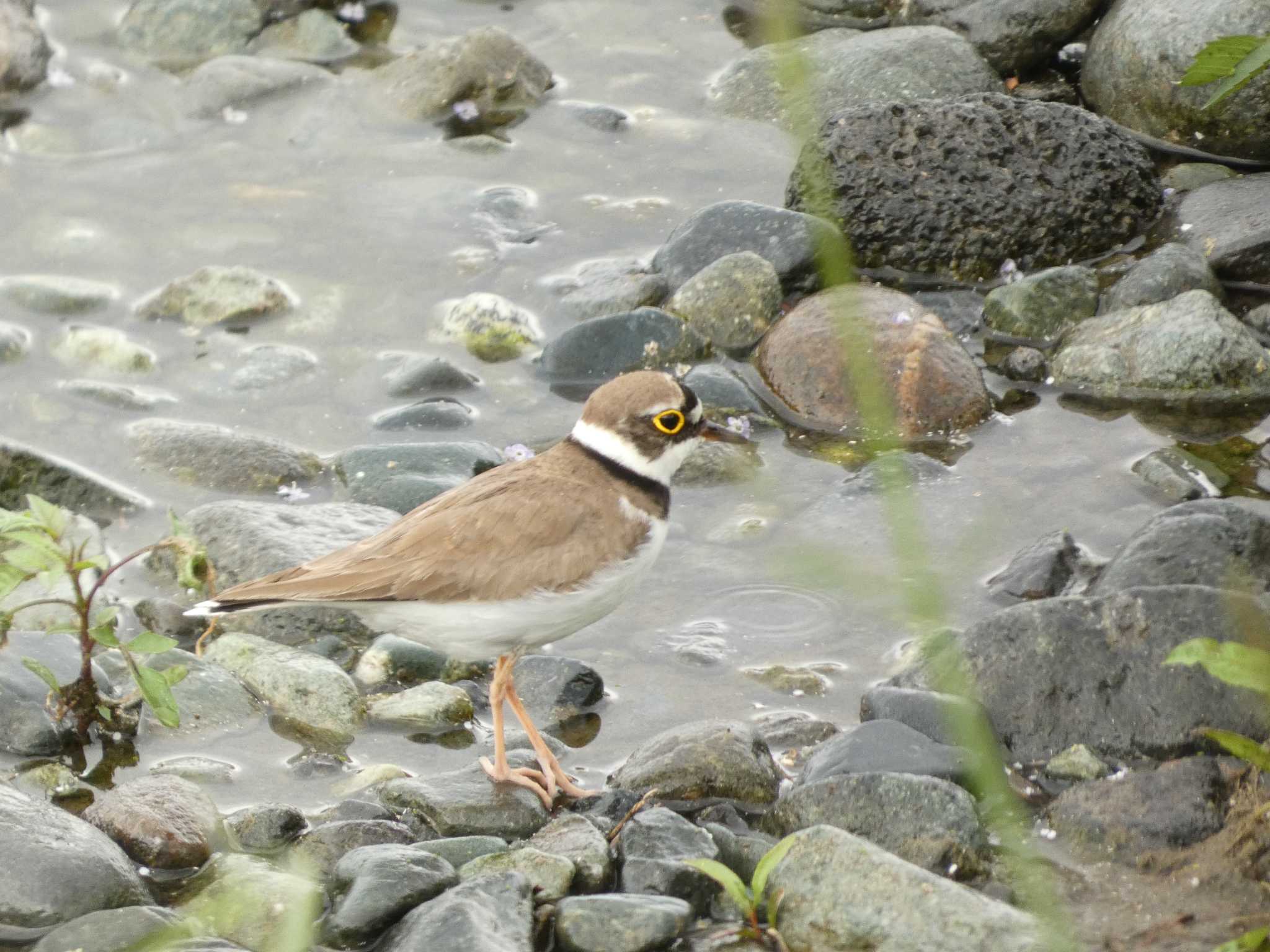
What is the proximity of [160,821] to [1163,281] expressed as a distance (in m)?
6.43

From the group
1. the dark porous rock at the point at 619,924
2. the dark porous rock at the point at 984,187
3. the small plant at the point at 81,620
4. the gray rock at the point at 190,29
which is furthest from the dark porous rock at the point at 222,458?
the gray rock at the point at 190,29

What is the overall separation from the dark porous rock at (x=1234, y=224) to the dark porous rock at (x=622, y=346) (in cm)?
315

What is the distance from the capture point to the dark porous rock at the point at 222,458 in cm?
862

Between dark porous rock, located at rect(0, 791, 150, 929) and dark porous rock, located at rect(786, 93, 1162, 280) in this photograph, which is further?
dark porous rock, located at rect(786, 93, 1162, 280)

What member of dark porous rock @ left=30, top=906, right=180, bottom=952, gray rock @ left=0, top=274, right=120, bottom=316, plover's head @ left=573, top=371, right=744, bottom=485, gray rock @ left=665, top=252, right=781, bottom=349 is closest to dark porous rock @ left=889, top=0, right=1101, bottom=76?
gray rock @ left=665, top=252, right=781, bottom=349

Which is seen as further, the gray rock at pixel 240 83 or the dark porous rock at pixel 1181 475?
the gray rock at pixel 240 83

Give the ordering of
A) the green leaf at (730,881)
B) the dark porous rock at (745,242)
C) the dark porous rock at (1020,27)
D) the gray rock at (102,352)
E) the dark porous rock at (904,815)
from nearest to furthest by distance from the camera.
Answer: the green leaf at (730,881) → the dark porous rock at (904,815) → the gray rock at (102,352) → the dark porous rock at (745,242) → the dark porous rock at (1020,27)

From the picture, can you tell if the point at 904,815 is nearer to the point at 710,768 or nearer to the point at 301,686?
the point at 710,768

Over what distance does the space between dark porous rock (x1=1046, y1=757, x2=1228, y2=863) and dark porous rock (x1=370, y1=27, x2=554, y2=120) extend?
8226 mm

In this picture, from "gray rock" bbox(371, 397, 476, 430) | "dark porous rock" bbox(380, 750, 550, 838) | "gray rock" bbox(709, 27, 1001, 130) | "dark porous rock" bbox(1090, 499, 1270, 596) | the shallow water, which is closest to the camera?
"dark porous rock" bbox(380, 750, 550, 838)

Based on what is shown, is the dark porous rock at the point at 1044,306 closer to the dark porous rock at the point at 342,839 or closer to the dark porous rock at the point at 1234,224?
the dark porous rock at the point at 1234,224

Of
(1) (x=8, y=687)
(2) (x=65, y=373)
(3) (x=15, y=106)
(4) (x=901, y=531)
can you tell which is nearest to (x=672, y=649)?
(1) (x=8, y=687)

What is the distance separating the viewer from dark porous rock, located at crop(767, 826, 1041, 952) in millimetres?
4578

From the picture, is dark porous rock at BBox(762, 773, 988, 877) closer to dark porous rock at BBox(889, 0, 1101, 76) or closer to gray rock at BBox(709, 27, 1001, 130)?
gray rock at BBox(709, 27, 1001, 130)
